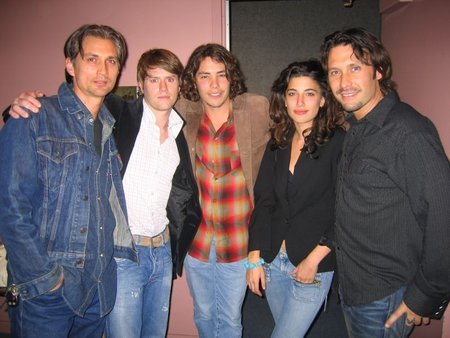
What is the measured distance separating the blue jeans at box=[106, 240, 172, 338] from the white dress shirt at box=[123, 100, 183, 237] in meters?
0.15

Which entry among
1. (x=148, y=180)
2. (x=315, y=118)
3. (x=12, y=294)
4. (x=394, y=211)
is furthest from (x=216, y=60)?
(x=12, y=294)

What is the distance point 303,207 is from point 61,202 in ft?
3.88

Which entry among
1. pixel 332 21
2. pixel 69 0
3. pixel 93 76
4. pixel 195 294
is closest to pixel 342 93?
pixel 93 76

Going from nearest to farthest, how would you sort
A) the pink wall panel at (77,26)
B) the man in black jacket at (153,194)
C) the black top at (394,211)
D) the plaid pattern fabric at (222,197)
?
the black top at (394,211) → the man in black jacket at (153,194) → the plaid pattern fabric at (222,197) → the pink wall panel at (77,26)

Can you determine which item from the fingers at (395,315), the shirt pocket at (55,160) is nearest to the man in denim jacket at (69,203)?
the shirt pocket at (55,160)

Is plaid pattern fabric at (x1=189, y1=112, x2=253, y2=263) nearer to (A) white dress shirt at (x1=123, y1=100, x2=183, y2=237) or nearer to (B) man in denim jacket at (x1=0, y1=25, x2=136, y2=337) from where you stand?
(A) white dress shirt at (x1=123, y1=100, x2=183, y2=237)

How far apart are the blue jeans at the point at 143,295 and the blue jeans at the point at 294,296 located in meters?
0.66

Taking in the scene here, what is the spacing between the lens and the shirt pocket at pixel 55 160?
122 centimetres

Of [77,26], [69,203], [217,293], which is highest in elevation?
[77,26]

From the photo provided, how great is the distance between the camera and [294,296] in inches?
60.4

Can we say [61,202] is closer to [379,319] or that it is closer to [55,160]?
[55,160]

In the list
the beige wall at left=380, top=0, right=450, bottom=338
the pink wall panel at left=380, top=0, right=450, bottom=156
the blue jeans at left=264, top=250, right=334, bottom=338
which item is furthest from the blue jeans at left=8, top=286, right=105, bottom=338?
the pink wall panel at left=380, top=0, right=450, bottom=156

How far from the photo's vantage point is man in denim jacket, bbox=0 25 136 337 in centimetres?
116

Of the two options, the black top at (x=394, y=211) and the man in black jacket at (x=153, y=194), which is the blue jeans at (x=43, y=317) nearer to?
the man in black jacket at (x=153, y=194)
